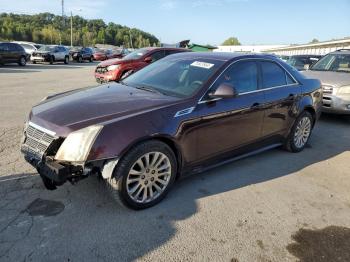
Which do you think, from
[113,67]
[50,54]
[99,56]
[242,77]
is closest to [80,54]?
[99,56]

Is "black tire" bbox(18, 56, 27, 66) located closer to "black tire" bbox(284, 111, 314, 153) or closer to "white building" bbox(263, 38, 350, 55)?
"black tire" bbox(284, 111, 314, 153)

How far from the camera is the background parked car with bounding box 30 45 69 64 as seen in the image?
90.6ft

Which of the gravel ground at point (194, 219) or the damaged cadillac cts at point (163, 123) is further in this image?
the damaged cadillac cts at point (163, 123)

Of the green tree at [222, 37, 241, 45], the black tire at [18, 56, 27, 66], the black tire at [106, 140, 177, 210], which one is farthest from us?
the green tree at [222, 37, 241, 45]

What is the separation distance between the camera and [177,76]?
15.0ft

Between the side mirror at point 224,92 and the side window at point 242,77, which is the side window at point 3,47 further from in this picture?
the side mirror at point 224,92

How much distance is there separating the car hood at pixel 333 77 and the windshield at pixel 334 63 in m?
0.39

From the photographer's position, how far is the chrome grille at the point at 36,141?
3451mm

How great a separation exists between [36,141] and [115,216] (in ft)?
3.79

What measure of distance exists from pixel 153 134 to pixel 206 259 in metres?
1.33

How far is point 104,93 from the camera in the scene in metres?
4.34

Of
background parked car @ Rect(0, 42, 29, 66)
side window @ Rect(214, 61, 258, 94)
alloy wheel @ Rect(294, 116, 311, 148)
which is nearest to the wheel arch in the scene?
side window @ Rect(214, 61, 258, 94)

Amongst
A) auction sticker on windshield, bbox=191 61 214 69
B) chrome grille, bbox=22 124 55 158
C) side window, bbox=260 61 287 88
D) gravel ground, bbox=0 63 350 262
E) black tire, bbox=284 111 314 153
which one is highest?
auction sticker on windshield, bbox=191 61 214 69

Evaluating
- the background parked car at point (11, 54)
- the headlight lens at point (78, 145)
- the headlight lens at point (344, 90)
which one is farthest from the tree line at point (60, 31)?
the headlight lens at point (78, 145)
